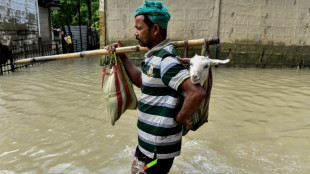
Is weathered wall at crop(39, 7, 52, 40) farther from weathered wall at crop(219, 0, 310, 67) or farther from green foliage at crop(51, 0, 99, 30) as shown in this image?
weathered wall at crop(219, 0, 310, 67)

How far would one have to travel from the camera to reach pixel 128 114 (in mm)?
4203

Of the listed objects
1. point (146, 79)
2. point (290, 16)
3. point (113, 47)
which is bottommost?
point (146, 79)

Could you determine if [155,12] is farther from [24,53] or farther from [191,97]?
[24,53]

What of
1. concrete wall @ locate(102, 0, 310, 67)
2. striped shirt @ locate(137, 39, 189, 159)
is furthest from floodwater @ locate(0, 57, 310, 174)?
concrete wall @ locate(102, 0, 310, 67)

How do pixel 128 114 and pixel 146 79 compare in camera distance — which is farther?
pixel 128 114

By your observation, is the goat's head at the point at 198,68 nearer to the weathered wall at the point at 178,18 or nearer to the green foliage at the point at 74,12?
the weathered wall at the point at 178,18

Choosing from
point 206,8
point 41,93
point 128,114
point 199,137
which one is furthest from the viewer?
point 206,8

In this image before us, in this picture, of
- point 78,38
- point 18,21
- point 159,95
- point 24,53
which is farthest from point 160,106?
point 78,38

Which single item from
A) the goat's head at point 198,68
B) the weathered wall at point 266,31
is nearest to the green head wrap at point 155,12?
the goat's head at point 198,68

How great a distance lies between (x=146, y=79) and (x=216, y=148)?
1854 millimetres

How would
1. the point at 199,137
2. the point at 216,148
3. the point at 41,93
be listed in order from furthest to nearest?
the point at 41,93 < the point at 199,137 < the point at 216,148

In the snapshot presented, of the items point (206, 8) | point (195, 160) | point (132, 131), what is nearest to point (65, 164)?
point (132, 131)

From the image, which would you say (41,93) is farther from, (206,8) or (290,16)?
(290,16)

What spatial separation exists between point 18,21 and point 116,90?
1350 centimetres
